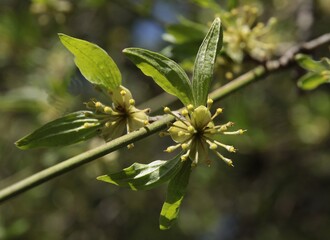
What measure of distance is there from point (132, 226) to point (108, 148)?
8.59ft

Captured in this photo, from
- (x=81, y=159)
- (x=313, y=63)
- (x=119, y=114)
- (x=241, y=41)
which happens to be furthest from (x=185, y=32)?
(x=81, y=159)

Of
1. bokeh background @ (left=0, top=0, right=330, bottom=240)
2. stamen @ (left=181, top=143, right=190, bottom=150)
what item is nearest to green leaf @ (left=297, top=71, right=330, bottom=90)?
stamen @ (left=181, top=143, right=190, bottom=150)

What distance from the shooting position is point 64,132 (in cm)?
150

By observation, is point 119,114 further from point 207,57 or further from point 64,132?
point 207,57

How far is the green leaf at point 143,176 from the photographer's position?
54.2 inches

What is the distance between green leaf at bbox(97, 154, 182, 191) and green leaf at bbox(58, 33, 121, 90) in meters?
0.24

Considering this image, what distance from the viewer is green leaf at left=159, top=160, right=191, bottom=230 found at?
4.65 ft

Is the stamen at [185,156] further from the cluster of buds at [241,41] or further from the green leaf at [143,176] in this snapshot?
the cluster of buds at [241,41]

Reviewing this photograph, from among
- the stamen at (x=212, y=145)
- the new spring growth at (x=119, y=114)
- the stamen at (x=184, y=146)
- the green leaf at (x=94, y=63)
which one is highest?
the green leaf at (x=94, y=63)

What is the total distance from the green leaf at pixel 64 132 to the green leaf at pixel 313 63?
27.0 inches

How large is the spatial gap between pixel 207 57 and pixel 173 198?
0.37 meters

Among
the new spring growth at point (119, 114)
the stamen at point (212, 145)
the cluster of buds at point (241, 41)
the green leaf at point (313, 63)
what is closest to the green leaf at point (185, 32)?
the cluster of buds at point (241, 41)

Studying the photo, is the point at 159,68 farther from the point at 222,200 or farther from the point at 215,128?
the point at 222,200

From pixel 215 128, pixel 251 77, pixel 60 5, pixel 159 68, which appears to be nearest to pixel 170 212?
pixel 215 128
